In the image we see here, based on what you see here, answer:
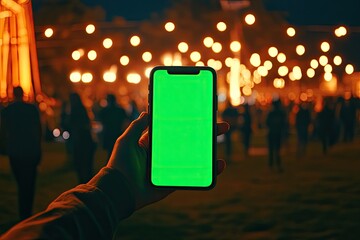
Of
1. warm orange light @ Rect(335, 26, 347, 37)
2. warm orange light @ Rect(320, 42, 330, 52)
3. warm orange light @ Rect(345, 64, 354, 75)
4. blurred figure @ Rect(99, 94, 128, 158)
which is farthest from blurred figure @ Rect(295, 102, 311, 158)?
blurred figure @ Rect(99, 94, 128, 158)

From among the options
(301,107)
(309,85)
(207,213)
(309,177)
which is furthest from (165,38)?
(207,213)

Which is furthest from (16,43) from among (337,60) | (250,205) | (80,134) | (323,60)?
(250,205)

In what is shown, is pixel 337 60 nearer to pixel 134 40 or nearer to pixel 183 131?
pixel 134 40

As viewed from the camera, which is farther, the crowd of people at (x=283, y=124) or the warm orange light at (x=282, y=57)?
the warm orange light at (x=282, y=57)

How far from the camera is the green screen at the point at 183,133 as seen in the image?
7.31ft

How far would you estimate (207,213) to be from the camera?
347 inches

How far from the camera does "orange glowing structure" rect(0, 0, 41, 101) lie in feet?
52.5

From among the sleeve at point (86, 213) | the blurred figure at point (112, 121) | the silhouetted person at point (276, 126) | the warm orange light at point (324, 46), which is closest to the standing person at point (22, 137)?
the blurred figure at point (112, 121)

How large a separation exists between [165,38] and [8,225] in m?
40.8

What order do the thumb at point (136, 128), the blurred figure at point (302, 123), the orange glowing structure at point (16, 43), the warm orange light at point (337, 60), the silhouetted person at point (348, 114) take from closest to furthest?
the thumb at point (136, 128) < the orange glowing structure at point (16, 43) < the blurred figure at point (302, 123) < the warm orange light at point (337, 60) < the silhouetted person at point (348, 114)

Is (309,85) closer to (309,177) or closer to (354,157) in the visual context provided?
(354,157)

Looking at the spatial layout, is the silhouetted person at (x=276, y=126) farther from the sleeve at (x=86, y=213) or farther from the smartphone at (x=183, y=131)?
the sleeve at (x=86, y=213)

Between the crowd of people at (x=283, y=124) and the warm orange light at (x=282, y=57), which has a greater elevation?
the warm orange light at (x=282, y=57)

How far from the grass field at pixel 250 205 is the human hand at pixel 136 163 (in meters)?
5.21
